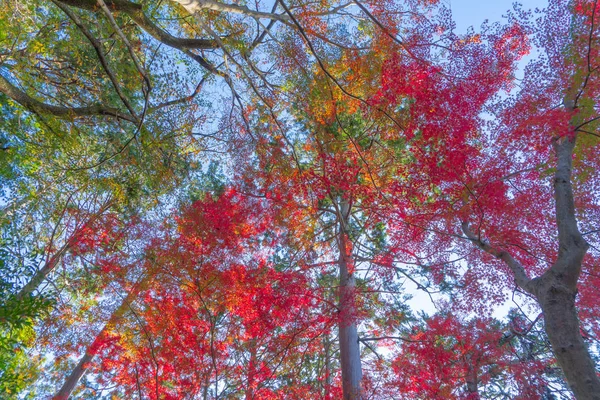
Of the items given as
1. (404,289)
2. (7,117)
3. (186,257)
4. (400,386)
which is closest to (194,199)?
(186,257)

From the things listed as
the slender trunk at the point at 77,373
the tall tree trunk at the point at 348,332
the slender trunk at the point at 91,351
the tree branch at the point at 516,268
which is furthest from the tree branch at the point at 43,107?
the slender trunk at the point at 77,373

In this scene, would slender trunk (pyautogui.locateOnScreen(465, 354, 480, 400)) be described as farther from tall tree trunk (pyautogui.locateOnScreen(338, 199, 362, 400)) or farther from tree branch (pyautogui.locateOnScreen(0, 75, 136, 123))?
tree branch (pyautogui.locateOnScreen(0, 75, 136, 123))

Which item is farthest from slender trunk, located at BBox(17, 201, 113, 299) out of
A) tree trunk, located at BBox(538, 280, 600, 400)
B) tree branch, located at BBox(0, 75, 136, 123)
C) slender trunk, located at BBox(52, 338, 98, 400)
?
tree trunk, located at BBox(538, 280, 600, 400)

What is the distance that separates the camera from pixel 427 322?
10.5 meters

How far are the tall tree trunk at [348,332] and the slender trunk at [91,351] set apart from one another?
214 inches

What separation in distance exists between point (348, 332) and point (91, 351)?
25.4 ft

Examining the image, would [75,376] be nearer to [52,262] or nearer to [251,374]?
[52,262]

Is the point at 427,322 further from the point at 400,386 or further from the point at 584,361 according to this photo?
the point at 584,361

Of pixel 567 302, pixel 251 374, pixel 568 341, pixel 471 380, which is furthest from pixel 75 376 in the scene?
pixel 567 302

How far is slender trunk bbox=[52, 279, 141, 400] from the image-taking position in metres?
9.43

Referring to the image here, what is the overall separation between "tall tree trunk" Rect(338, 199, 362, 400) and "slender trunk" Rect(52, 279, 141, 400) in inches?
214

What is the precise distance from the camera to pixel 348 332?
7.53m

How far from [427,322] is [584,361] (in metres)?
7.67

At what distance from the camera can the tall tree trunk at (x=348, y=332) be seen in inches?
262
